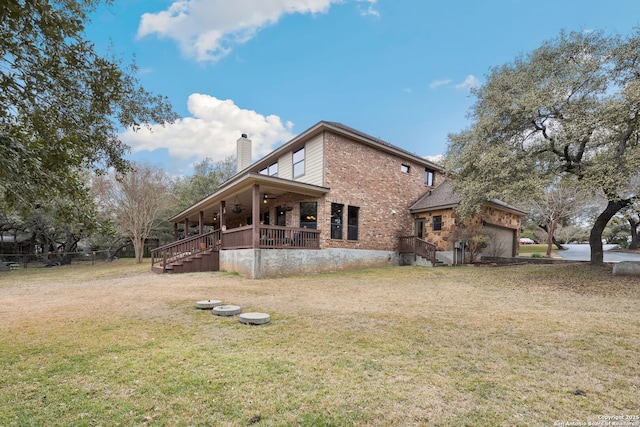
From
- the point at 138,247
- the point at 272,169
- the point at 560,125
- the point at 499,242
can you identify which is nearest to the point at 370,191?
Result: the point at 272,169

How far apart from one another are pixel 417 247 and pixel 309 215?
6055 mm

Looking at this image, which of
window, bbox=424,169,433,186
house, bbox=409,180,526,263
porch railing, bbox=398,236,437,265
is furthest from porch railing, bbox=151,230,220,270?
window, bbox=424,169,433,186

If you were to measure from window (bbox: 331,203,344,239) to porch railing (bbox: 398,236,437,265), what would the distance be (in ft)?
13.6

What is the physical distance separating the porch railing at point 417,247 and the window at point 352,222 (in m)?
3.15

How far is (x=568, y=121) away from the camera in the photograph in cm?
988

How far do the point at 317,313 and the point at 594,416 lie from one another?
4166 millimetres

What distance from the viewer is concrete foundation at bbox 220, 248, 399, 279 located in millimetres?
11578

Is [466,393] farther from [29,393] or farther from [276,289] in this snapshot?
[276,289]

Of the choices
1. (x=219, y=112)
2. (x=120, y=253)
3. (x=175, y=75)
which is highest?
(x=219, y=112)

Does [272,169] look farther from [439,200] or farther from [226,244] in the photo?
[439,200]

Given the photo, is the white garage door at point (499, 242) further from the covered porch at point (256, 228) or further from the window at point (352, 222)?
the covered porch at point (256, 228)

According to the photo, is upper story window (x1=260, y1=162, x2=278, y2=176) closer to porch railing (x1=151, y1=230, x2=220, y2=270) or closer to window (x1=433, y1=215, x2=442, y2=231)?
porch railing (x1=151, y1=230, x2=220, y2=270)

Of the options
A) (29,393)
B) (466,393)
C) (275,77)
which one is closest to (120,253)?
(275,77)

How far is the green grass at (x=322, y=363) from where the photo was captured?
258 centimetres
